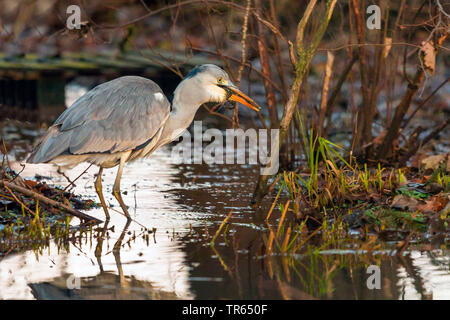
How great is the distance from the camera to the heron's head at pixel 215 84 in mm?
6496

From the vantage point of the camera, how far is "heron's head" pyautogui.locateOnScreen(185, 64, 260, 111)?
256 inches

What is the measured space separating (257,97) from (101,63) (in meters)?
3.14

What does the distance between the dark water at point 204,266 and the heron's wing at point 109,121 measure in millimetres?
639

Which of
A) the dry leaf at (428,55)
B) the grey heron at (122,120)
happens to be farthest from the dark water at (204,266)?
the dry leaf at (428,55)

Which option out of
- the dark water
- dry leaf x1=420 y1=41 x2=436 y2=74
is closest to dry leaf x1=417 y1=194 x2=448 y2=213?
the dark water

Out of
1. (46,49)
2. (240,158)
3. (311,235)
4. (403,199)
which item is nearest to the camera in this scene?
(311,235)

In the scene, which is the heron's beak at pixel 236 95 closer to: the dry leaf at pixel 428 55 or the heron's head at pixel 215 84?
the heron's head at pixel 215 84

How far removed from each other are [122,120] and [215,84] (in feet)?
2.87

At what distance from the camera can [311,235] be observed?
512 cm

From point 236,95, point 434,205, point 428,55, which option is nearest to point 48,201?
point 236,95

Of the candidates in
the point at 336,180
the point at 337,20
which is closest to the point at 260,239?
the point at 336,180

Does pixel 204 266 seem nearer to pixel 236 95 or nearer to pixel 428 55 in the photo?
pixel 236 95

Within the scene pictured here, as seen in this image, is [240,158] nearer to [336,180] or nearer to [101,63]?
[336,180]

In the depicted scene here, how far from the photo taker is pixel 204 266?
15.5 ft
